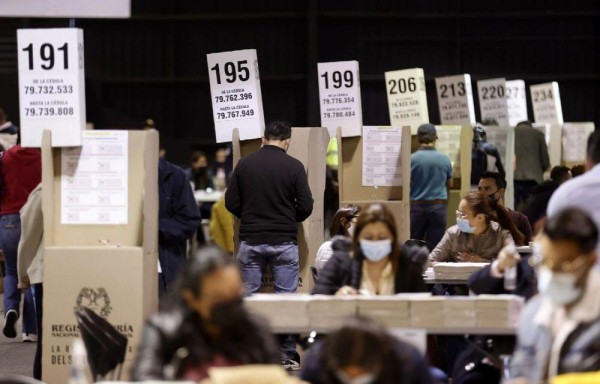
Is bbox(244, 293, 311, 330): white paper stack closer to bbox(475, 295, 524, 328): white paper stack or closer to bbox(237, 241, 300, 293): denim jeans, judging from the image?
bbox(475, 295, 524, 328): white paper stack

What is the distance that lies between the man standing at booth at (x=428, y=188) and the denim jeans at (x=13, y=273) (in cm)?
473

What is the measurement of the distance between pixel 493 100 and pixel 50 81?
1181 centimetres

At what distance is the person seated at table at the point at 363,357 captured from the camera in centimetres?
510

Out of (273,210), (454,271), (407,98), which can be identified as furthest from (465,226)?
(407,98)

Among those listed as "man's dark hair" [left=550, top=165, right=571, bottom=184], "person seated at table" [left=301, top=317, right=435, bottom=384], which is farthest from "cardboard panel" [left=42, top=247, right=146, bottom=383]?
"man's dark hair" [left=550, top=165, right=571, bottom=184]

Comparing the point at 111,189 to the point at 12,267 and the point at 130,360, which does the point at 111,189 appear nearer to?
the point at 130,360

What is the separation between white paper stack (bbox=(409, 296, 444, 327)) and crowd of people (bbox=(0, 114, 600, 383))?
183 millimetres

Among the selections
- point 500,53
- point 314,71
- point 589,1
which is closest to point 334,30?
point 314,71

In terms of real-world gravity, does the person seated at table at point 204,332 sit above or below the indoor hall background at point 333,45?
below

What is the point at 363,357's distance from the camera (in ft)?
16.7

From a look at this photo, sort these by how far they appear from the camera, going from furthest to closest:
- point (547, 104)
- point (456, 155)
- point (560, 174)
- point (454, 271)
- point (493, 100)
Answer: point (547, 104) < point (493, 100) < point (456, 155) < point (560, 174) < point (454, 271)

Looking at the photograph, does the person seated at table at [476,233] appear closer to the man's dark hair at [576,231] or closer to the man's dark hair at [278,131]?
the man's dark hair at [278,131]

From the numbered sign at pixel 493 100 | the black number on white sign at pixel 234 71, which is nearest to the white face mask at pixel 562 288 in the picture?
the black number on white sign at pixel 234 71

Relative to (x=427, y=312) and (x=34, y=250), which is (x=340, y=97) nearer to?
(x=34, y=250)
